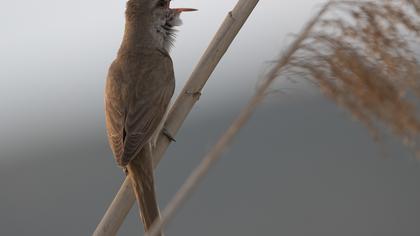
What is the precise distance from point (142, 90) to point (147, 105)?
189mm

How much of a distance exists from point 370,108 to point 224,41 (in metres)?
1.24

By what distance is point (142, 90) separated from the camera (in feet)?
14.5

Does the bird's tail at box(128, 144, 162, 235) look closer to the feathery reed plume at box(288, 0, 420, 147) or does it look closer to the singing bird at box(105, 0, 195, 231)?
the singing bird at box(105, 0, 195, 231)

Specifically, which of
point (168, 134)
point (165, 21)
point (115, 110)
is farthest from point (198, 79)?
point (165, 21)

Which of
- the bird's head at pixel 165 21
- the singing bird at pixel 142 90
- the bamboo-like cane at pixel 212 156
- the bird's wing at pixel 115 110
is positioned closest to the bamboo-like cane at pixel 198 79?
the singing bird at pixel 142 90

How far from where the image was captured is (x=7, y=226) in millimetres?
8430

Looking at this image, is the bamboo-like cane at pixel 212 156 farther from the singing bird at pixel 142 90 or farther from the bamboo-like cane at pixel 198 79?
the singing bird at pixel 142 90

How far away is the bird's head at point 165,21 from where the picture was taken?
470 centimetres

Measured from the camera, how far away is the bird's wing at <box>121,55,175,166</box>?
385 centimetres

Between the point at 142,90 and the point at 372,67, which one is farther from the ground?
the point at 372,67

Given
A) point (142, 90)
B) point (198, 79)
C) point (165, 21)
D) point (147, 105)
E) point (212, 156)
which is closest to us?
point (212, 156)

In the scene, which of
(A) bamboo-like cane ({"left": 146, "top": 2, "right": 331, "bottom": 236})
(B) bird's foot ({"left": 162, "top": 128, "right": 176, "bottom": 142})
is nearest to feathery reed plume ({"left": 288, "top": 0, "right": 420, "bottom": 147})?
(A) bamboo-like cane ({"left": 146, "top": 2, "right": 331, "bottom": 236})

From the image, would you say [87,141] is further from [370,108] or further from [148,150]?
[370,108]

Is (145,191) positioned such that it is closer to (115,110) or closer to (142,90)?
(115,110)
